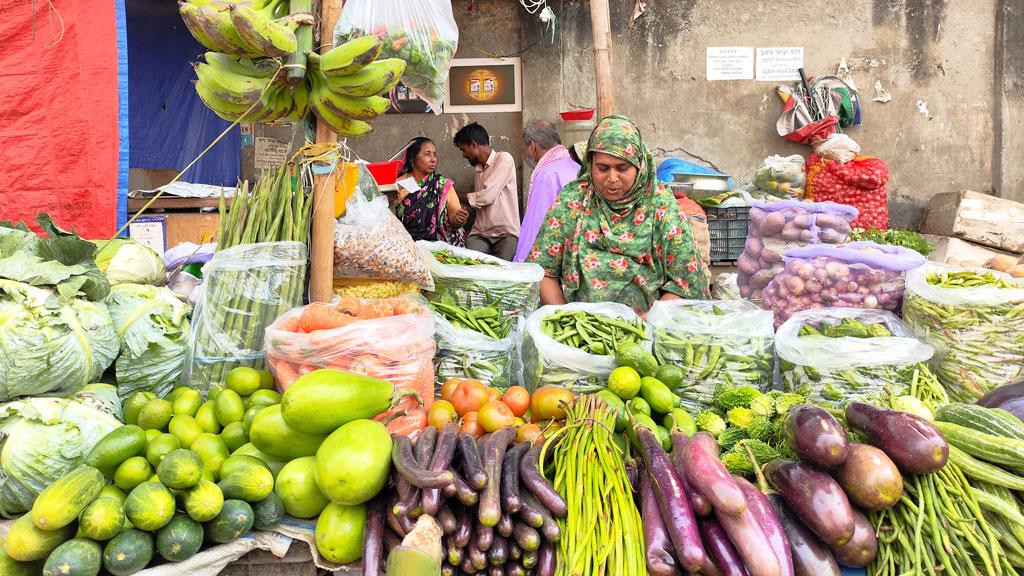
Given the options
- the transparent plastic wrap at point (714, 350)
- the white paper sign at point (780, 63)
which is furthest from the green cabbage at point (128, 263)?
the white paper sign at point (780, 63)

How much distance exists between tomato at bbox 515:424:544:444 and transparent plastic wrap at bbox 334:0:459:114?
1.63 m

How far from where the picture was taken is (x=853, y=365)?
2.38 metres

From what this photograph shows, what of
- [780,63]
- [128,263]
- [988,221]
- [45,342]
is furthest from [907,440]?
[780,63]

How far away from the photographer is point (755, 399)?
2.27m

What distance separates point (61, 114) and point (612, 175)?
3.44 m

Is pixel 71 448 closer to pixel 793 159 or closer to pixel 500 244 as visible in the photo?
pixel 500 244

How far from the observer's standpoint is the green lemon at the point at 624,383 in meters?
2.31

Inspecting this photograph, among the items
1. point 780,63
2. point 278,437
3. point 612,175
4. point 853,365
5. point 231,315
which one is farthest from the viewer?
point 780,63

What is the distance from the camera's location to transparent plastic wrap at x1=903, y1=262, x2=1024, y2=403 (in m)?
2.51

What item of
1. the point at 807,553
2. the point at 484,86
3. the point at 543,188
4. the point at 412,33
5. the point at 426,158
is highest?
the point at 484,86

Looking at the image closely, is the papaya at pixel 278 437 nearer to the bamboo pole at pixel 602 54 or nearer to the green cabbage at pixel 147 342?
the green cabbage at pixel 147 342

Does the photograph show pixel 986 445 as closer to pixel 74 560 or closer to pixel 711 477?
pixel 711 477

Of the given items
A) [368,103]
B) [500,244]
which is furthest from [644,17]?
[368,103]

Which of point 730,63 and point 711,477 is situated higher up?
point 730,63
